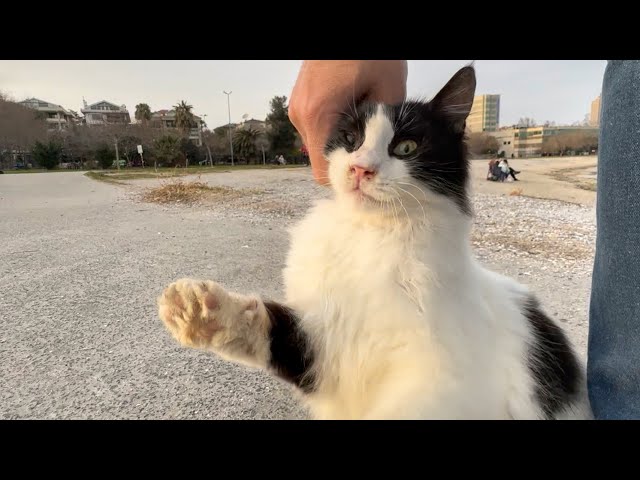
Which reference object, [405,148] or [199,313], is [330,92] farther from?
[199,313]

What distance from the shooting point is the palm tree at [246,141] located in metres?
1.08

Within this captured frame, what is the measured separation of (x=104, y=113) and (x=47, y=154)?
0.17m

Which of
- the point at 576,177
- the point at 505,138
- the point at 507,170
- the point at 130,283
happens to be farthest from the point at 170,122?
the point at 576,177

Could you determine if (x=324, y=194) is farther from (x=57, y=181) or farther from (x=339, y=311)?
(x=57, y=181)

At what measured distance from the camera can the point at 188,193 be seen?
1.26 metres

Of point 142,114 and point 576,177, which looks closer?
point 142,114

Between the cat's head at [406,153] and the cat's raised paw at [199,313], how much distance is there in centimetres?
28

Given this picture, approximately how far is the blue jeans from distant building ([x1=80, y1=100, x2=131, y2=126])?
3.32ft

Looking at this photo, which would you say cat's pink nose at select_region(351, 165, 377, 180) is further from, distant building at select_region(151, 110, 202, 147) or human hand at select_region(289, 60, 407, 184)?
distant building at select_region(151, 110, 202, 147)

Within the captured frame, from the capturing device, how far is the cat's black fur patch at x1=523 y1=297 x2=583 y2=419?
0.64 m

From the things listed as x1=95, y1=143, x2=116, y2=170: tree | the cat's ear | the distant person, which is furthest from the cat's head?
the distant person
